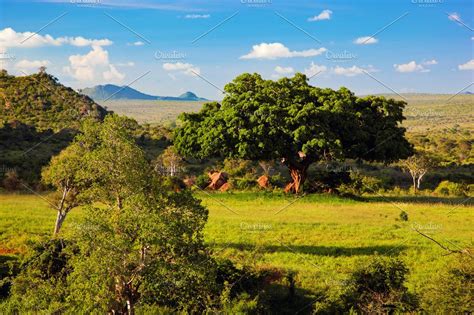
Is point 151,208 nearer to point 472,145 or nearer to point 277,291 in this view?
point 277,291

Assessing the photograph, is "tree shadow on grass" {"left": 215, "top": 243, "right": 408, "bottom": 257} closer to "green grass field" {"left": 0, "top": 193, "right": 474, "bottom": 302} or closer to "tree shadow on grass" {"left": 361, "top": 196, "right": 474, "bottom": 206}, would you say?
"green grass field" {"left": 0, "top": 193, "right": 474, "bottom": 302}

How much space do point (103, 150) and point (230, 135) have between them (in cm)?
2683

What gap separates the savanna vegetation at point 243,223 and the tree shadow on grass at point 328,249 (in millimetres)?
141

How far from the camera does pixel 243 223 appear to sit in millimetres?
31062

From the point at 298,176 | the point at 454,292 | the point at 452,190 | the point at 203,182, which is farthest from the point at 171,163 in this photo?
the point at 454,292

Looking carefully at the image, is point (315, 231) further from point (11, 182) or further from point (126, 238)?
point (11, 182)

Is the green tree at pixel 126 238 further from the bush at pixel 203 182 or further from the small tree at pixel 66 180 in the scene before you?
the bush at pixel 203 182

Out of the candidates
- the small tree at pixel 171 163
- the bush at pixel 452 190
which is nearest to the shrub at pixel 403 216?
the bush at pixel 452 190

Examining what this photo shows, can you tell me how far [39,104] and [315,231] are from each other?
90.2 m

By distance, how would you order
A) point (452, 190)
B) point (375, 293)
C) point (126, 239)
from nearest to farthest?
point (126, 239) → point (375, 293) → point (452, 190)

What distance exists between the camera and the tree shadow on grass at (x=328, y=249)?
1031 inches

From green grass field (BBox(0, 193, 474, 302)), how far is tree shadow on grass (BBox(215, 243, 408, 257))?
0.05 m

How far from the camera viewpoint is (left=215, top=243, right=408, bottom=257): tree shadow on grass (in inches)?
1031

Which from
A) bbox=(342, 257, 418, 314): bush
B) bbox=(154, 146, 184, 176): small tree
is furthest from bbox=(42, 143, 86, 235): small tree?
bbox=(154, 146, 184, 176): small tree
